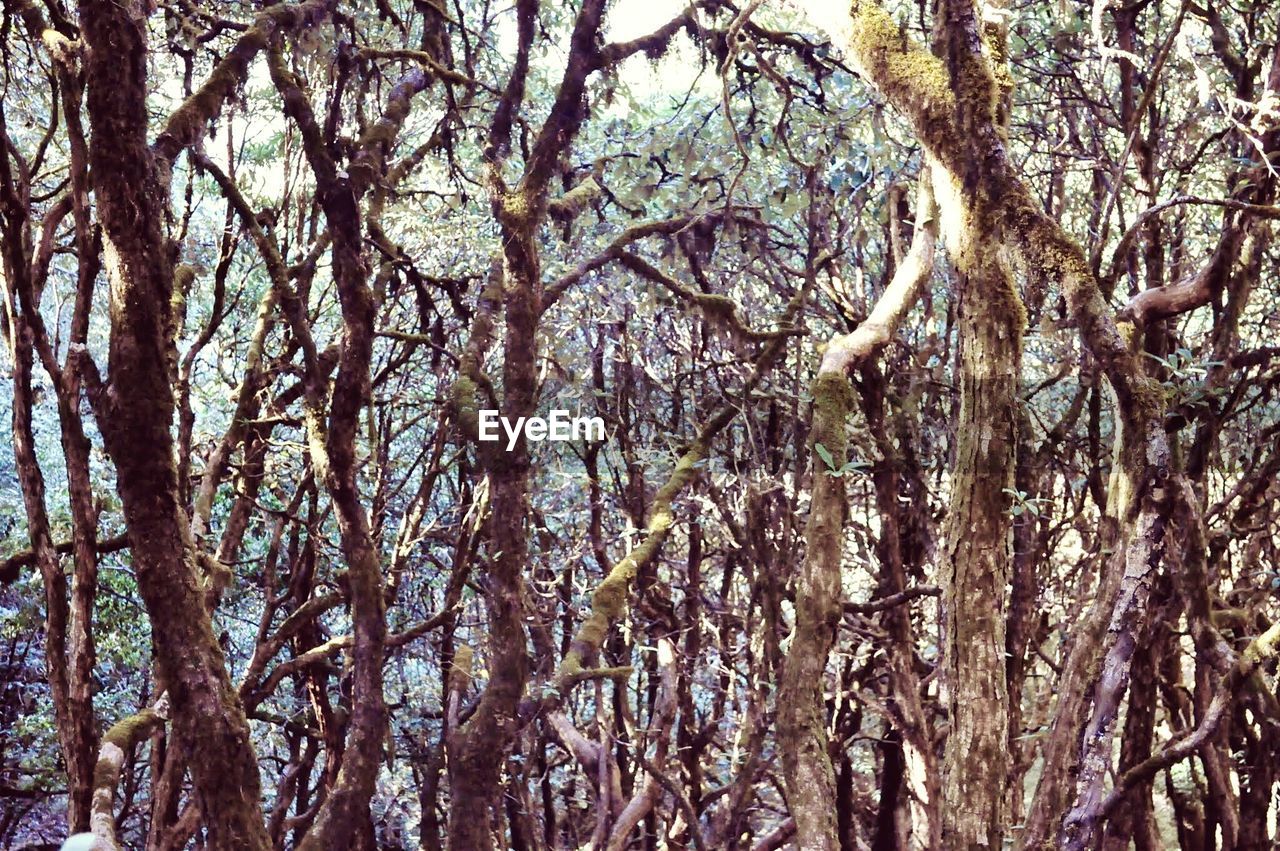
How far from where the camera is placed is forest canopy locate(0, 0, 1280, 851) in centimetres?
295

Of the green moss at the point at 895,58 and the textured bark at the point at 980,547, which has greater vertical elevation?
the green moss at the point at 895,58

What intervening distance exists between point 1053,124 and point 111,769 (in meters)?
5.60

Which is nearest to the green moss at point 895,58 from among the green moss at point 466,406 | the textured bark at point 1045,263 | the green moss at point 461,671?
the textured bark at point 1045,263

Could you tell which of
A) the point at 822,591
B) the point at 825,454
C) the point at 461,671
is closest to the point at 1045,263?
the point at 825,454

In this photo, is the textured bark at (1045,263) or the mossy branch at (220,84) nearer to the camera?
the textured bark at (1045,263)

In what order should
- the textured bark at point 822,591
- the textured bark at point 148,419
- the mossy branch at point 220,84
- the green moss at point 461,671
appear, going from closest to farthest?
the textured bark at point 148,419
the textured bark at point 822,591
the mossy branch at point 220,84
the green moss at point 461,671

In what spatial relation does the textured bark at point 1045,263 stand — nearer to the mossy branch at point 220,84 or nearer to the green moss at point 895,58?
the green moss at point 895,58

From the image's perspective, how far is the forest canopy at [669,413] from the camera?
2953 millimetres

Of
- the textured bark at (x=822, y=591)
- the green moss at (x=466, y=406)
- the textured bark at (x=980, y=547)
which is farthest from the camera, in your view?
the green moss at (x=466, y=406)

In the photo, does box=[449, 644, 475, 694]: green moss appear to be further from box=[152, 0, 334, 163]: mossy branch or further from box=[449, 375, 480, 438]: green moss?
box=[152, 0, 334, 163]: mossy branch

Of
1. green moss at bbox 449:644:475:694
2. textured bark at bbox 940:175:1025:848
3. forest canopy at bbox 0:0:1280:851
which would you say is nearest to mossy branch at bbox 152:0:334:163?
forest canopy at bbox 0:0:1280:851

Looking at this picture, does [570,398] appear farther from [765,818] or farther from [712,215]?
[765,818]

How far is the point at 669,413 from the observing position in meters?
7.39

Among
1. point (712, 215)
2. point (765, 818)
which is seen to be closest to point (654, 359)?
point (712, 215)
